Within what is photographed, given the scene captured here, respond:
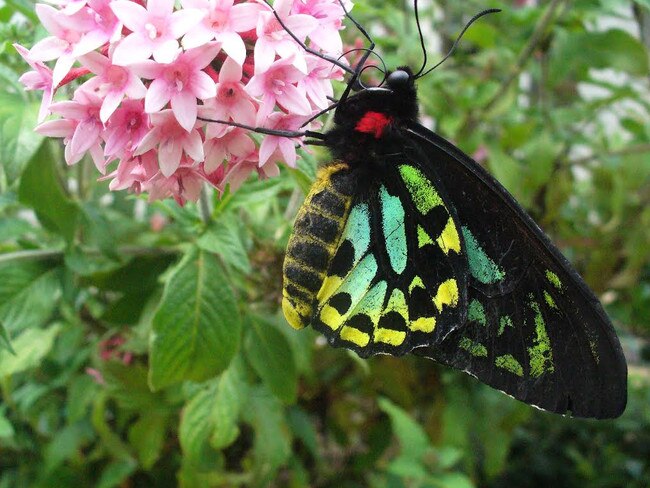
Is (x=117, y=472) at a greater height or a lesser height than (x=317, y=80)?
lesser

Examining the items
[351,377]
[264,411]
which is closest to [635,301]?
[351,377]

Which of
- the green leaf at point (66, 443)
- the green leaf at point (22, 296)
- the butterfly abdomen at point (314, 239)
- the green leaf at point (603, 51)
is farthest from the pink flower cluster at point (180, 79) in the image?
the green leaf at point (603, 51)

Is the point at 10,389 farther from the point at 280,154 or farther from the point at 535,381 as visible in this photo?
the point at 535,381

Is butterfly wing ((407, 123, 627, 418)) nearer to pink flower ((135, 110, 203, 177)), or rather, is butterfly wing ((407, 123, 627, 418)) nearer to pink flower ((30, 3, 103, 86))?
pink flower ((135, 110, 203, 177))

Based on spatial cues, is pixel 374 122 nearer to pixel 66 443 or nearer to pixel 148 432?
pixel 148 432

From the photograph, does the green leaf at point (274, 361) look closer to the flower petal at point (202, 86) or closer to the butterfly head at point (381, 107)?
the butterfly head at point (381, 107)

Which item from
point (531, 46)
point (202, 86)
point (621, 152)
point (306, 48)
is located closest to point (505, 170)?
point (531, 46)
